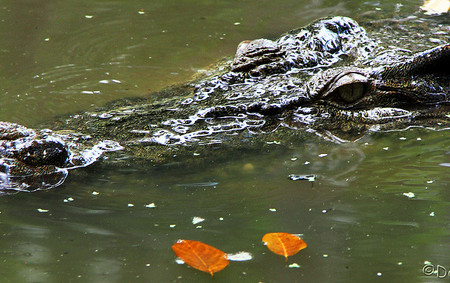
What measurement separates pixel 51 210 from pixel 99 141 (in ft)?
2.59

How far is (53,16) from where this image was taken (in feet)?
26.4

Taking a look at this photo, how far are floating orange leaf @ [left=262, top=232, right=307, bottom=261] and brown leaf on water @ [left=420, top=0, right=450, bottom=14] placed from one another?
201 inches

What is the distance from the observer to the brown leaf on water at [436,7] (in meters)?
7.20

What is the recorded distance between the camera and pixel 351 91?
4695 millimetres

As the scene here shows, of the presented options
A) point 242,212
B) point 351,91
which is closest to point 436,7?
point 351,91

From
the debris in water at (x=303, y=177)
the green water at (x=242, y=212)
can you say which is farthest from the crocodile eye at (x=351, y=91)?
the debris in water at (x=303, y=177)

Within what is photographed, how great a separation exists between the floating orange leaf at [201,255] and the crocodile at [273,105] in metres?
1.06

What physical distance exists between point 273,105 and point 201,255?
6.34ft

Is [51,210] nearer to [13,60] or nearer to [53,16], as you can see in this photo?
[13,60]

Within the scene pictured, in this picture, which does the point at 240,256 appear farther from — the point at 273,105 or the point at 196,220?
the point at 273,105

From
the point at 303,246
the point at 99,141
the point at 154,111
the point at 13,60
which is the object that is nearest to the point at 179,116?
the point at 154,111

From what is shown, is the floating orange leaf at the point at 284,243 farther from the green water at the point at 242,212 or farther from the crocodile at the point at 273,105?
the crocodile at the point at 273,105

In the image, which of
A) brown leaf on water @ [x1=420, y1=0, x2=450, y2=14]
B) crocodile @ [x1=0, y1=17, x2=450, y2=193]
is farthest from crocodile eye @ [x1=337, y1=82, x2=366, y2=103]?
brown leaf on water @ [x1=420, y1=0, x2=450, y2=14]

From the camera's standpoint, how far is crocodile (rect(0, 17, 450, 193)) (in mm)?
4324
